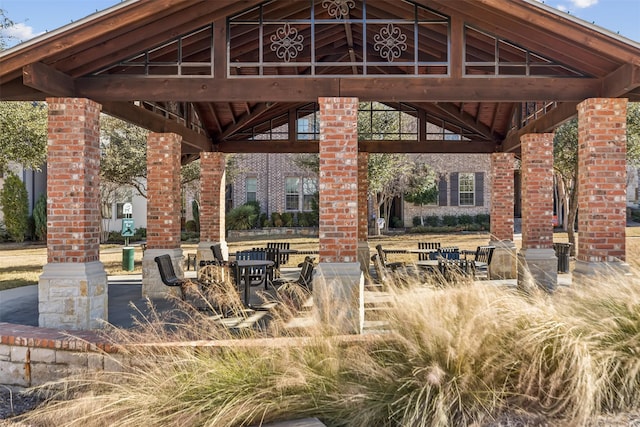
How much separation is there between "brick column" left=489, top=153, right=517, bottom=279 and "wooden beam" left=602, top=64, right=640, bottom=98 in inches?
203

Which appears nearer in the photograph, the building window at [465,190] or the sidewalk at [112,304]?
the sidewalk at [112,304]

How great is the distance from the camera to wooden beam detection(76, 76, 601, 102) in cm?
698

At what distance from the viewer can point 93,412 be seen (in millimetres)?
3635

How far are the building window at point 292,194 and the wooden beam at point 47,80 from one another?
2162 centimetres

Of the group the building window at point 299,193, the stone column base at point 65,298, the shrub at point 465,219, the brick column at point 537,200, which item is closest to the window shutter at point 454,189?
the shrub at point 465,219

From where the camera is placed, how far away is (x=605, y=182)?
23.5 ft

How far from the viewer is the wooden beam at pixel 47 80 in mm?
6242

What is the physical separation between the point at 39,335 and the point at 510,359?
4413 mm

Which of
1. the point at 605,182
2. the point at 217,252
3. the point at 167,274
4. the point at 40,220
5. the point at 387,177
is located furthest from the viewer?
the point at 40,220

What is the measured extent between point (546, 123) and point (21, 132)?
39.5 ft

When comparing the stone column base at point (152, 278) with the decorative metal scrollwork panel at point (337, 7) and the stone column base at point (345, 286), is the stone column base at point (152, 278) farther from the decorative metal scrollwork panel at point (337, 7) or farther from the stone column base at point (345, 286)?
the decorative metal scrollwork panel at point (337, 7)

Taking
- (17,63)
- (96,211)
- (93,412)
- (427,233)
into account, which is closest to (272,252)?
(96,211)

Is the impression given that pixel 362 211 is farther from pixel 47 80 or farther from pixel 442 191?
pixel 442 191

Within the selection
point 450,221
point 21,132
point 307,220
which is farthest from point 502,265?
point 307,220
